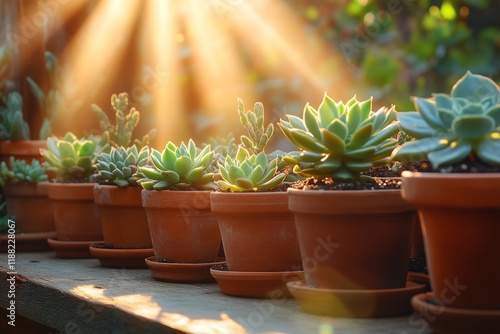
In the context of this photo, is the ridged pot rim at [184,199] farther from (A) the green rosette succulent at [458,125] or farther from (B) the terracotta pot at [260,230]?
(A) the green rosette succulent at [458,125]

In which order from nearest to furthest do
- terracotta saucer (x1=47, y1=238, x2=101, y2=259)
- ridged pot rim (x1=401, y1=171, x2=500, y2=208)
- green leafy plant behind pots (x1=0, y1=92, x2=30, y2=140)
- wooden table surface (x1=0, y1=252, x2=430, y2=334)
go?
ridged pot rim (x1=401, y1=171, x2=500, y2=208) < wooden table surface (x1=0, y1=252, x2=430, y2=334) < terracotta saucer (x1=47, y1=238, x2=101, y2=259) < green leafy plant behind pots (x1=0, y1=92, x2=30, y2=140)

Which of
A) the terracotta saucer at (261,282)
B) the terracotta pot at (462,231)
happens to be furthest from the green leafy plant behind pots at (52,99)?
the terracotta pot at (462,231)

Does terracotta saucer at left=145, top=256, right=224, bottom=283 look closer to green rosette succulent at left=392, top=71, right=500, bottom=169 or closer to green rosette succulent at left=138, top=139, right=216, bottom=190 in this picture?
green rosette succulent at left=138, top=139, right=216, bottom=190

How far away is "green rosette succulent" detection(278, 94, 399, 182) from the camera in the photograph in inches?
69.7

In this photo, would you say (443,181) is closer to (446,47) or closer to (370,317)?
(370,317)

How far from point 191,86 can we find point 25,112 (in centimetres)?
82

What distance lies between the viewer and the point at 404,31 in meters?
5.91

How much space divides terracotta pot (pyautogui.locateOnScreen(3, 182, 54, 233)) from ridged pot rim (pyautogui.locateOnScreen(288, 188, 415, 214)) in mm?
1905

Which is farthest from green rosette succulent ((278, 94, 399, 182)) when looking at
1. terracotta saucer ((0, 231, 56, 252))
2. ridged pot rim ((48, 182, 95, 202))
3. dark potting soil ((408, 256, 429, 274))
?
terracotta saucer ((0, 231, 56, 252))

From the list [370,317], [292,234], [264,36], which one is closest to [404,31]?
[264,36]

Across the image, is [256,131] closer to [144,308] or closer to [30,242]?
[144,308]

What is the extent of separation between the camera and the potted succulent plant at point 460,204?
4.63 ft

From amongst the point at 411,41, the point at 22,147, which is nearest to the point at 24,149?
the point at 22,147

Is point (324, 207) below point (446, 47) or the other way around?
below
